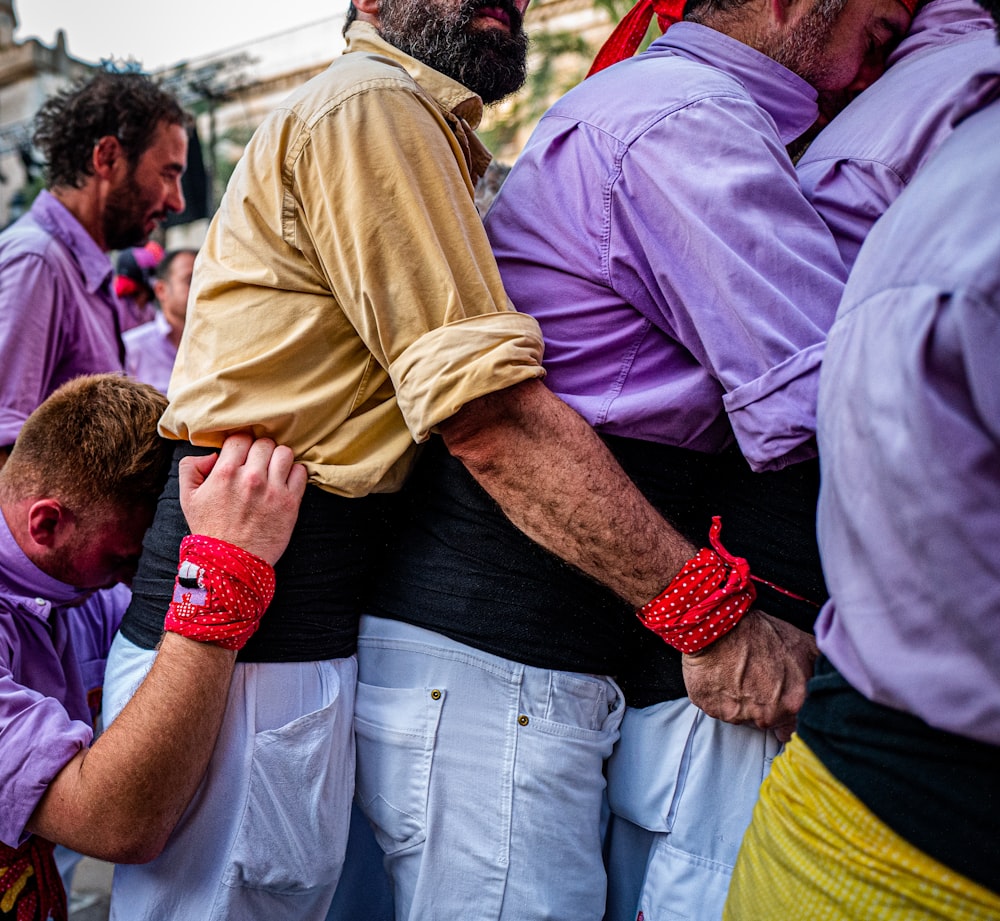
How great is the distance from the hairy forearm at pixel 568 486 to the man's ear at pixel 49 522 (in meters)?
0.97

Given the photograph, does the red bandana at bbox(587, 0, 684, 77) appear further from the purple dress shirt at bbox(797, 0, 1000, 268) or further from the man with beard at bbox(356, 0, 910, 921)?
the purple dress shirt at bbox(797, 0, 1000, 268)

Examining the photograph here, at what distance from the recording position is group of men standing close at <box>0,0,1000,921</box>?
1.40 meters

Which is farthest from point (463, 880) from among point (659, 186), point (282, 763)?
point (659, 186)

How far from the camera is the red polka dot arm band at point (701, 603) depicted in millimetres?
1382

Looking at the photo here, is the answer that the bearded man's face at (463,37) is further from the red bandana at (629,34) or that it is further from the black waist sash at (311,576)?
the black waist sash at (311,576)

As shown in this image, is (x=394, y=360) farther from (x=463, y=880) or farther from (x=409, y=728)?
(x=463, y=880)

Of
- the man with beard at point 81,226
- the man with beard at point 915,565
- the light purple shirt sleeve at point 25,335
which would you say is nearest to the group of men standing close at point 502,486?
the man with beard at point 915,565

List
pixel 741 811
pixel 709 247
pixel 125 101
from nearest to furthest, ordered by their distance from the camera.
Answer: pixel 709 247
pixel 741 811
pixel 125 101

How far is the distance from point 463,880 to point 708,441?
807 millimetres

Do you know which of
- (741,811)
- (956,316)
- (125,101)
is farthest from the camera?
(125,101)

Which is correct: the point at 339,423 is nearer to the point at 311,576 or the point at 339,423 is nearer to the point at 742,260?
the point at 311,576

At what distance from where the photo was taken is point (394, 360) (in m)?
1.45

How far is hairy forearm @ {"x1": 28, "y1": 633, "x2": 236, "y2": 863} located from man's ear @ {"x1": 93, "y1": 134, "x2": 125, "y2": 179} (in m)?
2.86

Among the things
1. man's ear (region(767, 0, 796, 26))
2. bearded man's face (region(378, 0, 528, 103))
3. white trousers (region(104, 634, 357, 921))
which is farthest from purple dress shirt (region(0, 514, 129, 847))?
man's ear (region(767, 0, 796, 26))
